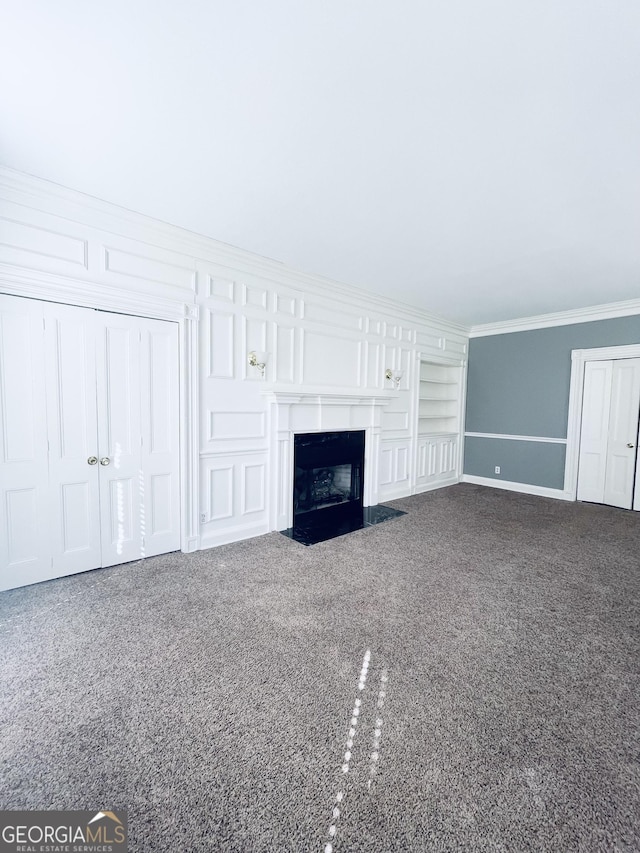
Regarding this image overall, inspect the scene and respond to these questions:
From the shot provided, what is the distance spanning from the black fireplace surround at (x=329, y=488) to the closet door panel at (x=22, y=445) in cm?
219

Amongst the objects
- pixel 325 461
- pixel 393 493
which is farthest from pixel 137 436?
pixel 393 493

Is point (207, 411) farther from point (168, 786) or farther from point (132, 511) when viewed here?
point (168, 786)

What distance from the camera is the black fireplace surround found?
4172 millimetres

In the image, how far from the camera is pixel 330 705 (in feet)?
5.58

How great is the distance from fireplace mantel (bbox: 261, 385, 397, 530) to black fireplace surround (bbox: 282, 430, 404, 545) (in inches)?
5.0

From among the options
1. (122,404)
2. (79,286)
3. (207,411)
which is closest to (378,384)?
(207,411)

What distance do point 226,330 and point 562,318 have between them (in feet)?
16.5

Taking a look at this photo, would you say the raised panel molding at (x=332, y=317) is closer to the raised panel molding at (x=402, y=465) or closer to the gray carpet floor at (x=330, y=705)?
the raised panel molding at (x=402, y=465)

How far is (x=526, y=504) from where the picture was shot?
5.29 m

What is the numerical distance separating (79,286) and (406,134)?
8.03 ft

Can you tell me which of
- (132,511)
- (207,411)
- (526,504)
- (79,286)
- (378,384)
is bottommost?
(526,504)

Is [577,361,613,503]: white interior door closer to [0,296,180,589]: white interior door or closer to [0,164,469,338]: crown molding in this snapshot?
[0,164,469,338]: crown molding

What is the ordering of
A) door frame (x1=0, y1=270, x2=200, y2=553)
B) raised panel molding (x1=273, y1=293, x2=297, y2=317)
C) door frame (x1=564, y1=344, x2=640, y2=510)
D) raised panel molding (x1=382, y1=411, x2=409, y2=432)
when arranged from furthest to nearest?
door frame (x1=564, y1=344, x2=640, y2=510), raised panel molding (x1=382, y1=411, x2=409, y2=432), raised panel molding (x1=273, y1=293, x2=297, y2=317), door frame (x1=0, y1=270, x2=200, y2=553)

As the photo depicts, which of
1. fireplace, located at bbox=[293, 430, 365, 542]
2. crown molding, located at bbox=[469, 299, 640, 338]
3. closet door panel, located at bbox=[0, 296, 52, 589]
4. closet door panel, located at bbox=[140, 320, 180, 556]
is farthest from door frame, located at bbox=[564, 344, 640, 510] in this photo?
closet door panel, located at bbox=[0, 296, 52, 589]
